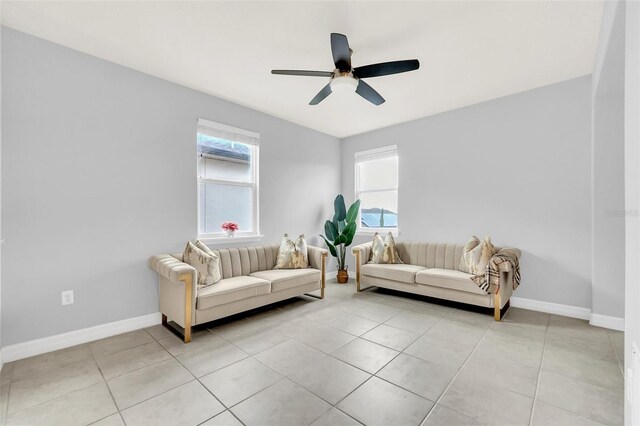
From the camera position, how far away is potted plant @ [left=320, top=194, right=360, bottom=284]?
5.03 m

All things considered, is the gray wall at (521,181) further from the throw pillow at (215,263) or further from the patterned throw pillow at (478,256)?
the throw pillow at (215,263)

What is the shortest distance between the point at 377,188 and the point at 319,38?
3.19 meters

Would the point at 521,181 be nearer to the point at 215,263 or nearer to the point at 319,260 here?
the point at 319,260

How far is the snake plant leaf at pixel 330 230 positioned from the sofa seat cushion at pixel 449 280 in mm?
1691

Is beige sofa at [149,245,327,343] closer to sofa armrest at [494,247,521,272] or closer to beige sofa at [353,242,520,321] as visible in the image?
beige sofa at [353,242,520,321]

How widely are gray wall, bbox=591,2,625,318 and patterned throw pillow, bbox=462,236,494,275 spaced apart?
1.07m

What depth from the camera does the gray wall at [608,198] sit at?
2.96m

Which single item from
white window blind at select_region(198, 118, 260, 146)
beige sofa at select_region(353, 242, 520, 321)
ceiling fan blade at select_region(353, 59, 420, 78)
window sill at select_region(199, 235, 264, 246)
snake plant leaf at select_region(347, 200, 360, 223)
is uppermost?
ceiling fan blade at select_region(353, 59, 420, 78)

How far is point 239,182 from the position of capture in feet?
13.5

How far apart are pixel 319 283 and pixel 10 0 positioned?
4.00 metres

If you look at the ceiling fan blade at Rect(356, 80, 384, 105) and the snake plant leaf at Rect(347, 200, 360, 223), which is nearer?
the ceiling fan blade at Rect(356, 80, 384, 105)

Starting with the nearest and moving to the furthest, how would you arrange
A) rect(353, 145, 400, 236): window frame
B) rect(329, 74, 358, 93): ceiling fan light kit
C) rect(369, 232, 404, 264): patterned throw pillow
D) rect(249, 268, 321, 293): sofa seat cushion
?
rect(329, 74, 358, 93): ceiling fan light kit
rect(249, 268, 321, 293): sofa seat cushion
rect(369, 232, 404, 264): patterned throw pillow
rect(353, 145, 400, 236): window frame

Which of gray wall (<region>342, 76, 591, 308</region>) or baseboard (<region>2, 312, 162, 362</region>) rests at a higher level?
gray wall (<region>342, 76, 591, 308</region>)
